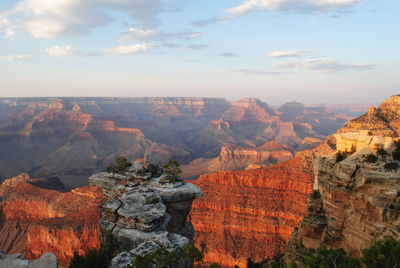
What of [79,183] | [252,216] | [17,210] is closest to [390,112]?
[252,216]

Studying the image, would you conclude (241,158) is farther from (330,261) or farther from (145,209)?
(330,261)

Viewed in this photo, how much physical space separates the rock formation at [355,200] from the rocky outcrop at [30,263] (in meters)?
20.7

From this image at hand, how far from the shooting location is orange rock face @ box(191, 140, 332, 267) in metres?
49.2

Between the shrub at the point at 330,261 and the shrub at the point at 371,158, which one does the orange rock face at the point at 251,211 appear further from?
the shrub at the point at 330,261

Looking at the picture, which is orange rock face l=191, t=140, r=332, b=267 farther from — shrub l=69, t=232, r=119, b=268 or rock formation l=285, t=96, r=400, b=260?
shrub l=69, t=232, r=119, b=268

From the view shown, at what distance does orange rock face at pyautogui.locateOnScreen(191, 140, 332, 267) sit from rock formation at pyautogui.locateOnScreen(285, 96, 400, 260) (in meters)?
23.1

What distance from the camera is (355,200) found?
2103cm

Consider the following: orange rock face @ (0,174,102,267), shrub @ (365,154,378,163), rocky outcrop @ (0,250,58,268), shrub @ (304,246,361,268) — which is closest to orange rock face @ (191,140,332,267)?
orange rock face @ (0,174,102,267)

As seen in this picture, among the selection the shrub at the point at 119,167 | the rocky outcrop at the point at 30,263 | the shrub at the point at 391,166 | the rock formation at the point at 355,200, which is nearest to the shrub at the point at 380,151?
the rock formation at the point at 355,200

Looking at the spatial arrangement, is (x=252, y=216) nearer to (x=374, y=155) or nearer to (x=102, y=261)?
(x=374, y=155)

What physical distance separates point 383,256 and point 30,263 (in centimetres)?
1977

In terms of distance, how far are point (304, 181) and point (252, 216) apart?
1299cm

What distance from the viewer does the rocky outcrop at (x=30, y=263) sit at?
1523cm

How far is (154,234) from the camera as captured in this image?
63.4 feet
